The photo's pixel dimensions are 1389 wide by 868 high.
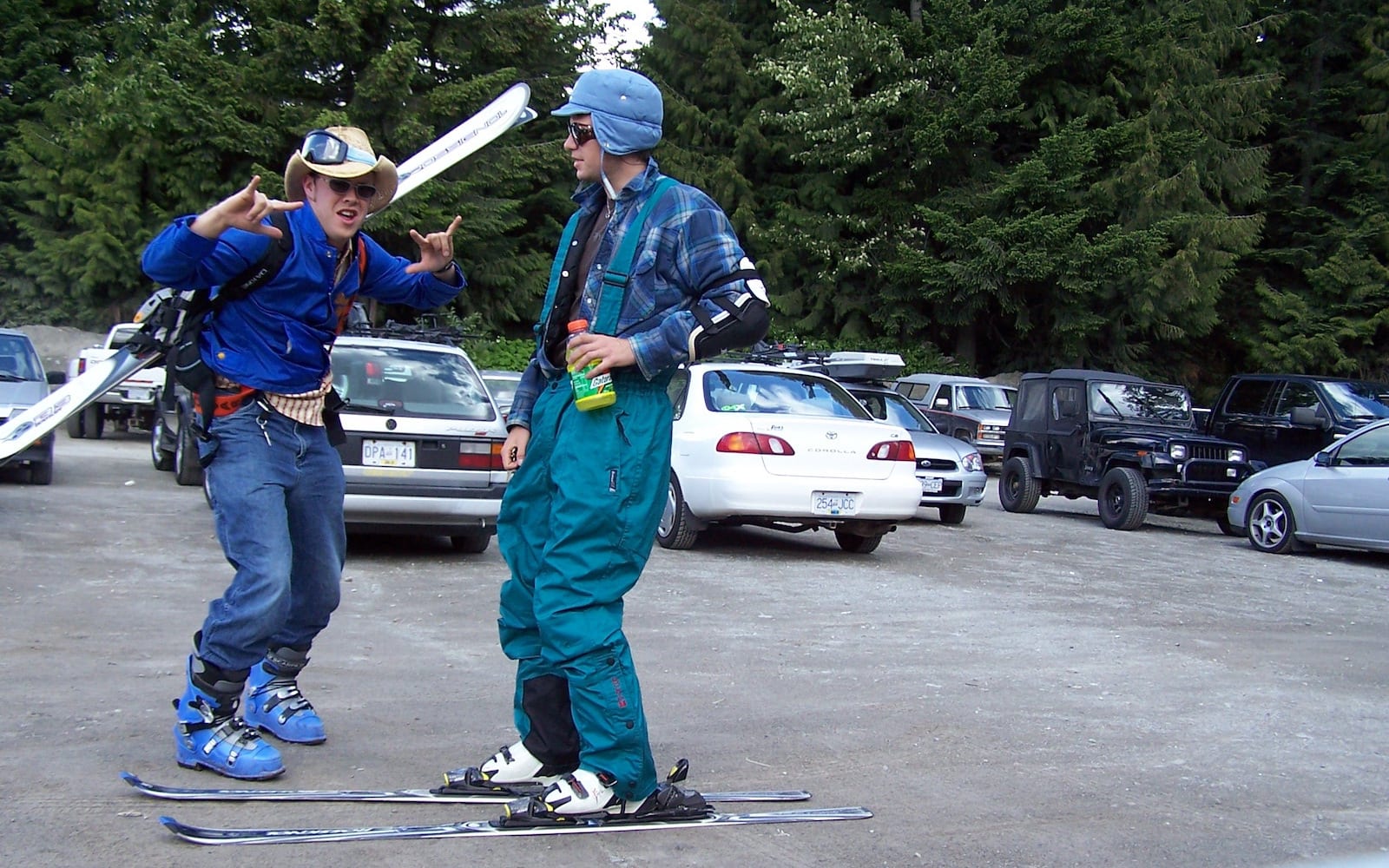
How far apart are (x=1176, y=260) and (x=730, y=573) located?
23431 millimetres

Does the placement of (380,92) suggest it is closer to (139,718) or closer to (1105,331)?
(1105,331)

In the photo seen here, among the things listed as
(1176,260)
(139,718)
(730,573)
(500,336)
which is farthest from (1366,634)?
(500,336)

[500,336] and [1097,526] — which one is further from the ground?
[500,336]

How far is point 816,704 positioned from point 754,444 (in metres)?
4.91

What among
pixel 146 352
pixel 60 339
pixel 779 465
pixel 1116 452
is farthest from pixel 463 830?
pixel 60 339

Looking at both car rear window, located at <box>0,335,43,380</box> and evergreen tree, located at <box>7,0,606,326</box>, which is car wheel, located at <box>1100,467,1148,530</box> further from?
evergreen tree, located at <box>7,0,606,326</box>

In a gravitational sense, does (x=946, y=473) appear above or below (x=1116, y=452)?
below

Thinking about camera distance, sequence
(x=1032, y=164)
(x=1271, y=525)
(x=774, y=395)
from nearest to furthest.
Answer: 1. (x=774, y=395)
2. (x=1271, y=525)
3. (x=1032, y=164)

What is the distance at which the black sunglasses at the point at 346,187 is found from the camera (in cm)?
448

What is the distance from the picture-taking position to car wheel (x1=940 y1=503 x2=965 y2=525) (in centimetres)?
1507

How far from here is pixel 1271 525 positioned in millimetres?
13453

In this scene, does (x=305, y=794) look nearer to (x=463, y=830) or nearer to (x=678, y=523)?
(x=463, y=830)

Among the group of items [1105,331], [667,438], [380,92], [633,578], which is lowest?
[633,578]

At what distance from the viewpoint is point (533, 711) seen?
13.2 feet
